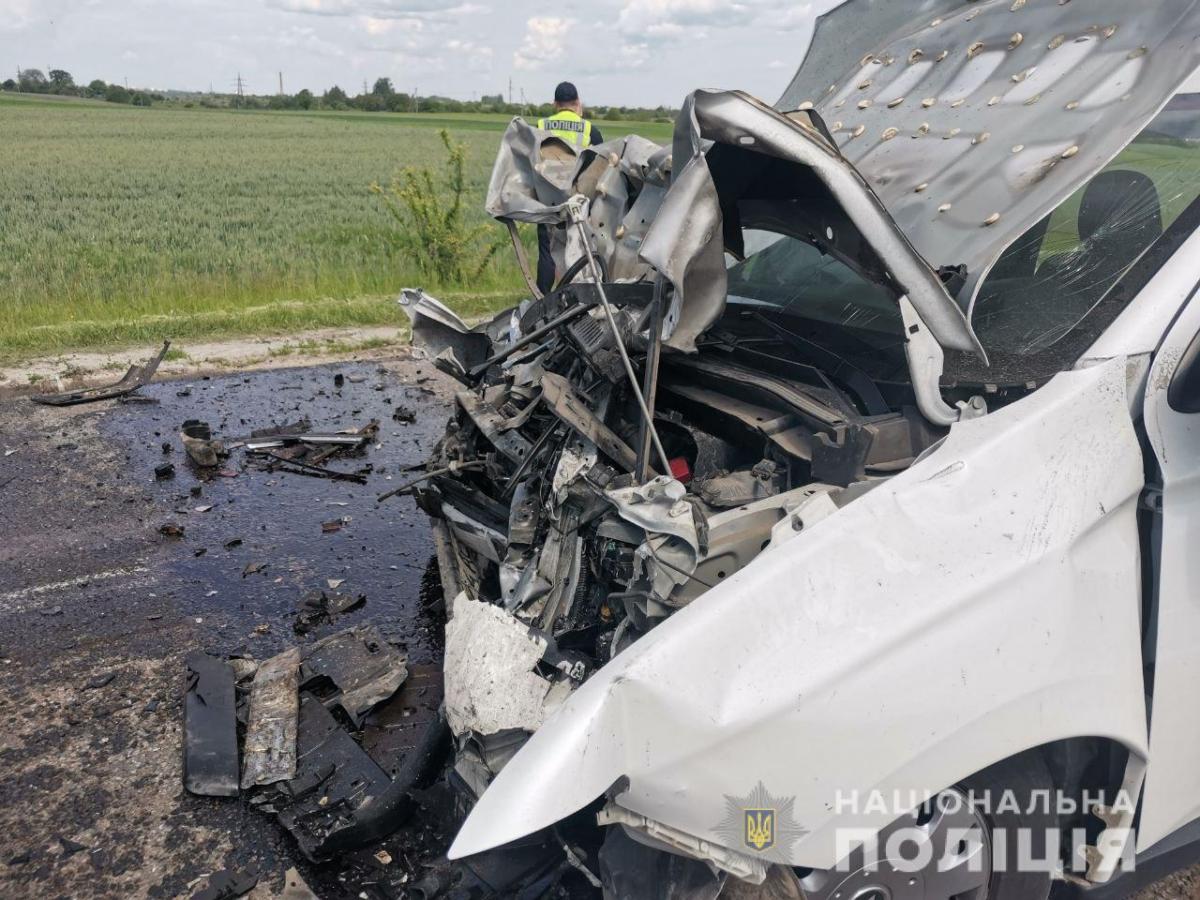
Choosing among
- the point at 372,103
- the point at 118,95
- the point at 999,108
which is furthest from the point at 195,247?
the point at 118,95

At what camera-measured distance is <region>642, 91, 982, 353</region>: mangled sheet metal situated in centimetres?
219

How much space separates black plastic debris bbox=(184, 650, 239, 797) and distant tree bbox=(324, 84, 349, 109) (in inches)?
3294

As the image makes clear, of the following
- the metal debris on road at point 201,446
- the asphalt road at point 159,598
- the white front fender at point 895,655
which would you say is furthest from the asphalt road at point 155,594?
the white front fender at point 895,655

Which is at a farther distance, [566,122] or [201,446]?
[566,122]

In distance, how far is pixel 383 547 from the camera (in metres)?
5.14

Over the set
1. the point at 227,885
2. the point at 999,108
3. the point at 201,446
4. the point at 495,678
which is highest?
the point at 999,108

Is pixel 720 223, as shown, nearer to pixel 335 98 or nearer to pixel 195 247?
pixel 195 247

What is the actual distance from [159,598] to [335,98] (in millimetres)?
84760

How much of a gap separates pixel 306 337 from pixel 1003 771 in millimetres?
8175

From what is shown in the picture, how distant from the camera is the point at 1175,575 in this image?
2090 mm

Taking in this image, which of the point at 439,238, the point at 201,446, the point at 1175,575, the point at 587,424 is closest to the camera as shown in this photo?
the point at 1175,575

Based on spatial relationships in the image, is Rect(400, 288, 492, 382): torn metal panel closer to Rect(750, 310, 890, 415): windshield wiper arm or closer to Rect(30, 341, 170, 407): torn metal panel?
Rect(750, 310, 890, 415): windshield wiper arm

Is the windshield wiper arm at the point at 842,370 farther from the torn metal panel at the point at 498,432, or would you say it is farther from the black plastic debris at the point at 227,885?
the black plastic debris at the point at 227,885

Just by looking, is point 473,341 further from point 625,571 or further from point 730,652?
point 730,652
